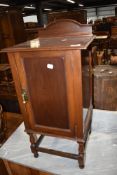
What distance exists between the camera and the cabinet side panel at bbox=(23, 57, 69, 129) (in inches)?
41.7

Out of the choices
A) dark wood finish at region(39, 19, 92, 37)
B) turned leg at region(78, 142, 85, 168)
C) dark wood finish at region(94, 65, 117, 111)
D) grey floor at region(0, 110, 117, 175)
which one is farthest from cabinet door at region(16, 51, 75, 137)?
dark wood finish at region(94, 65, 117, 111)

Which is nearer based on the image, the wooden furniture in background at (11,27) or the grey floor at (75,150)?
the grey floor at (75,150)

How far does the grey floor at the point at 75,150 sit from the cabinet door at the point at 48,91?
0.97ft

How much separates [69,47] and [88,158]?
0.90 m

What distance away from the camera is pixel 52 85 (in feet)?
3.65

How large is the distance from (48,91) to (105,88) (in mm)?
1044

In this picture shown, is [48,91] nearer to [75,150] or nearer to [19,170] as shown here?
[75,150]

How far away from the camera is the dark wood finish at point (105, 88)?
1.96 m

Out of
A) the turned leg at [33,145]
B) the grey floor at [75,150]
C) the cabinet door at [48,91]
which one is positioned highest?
the cabinet door at [48,91]

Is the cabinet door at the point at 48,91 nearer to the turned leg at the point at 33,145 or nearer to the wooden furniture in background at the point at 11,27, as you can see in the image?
the turned leg at the point at 33,145

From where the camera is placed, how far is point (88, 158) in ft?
4.56

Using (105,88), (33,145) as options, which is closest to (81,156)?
(33,145)

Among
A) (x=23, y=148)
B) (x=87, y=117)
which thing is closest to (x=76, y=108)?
(x=87, y=117)

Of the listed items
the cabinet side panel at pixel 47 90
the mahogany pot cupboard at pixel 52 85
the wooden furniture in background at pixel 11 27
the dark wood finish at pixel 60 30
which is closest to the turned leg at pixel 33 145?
the mahogany pot cupboard at pixel 52 85
